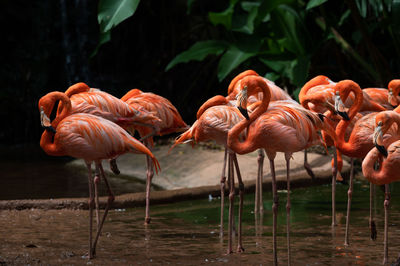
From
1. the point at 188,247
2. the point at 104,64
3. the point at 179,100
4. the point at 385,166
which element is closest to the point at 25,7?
the point at 104,64

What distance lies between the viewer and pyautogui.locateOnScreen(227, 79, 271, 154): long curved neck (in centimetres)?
399

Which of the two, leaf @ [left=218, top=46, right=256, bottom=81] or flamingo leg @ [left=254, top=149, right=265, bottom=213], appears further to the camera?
leaf @ [left=218, top=46, right=256, bottom=81]

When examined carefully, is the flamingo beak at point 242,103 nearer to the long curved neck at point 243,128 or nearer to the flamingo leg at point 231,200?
the long curved neck at point 243,128

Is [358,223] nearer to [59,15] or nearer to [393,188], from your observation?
[393,188]

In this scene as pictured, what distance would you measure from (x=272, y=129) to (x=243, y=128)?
7.3 inches

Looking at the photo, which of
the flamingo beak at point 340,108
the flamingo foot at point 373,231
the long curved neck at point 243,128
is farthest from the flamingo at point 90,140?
the flamingo foot at point 373,231

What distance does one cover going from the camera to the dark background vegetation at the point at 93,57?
10.5m

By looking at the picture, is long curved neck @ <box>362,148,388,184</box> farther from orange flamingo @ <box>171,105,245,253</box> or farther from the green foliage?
the green foliage

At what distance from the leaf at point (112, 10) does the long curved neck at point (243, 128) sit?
9.01 feet

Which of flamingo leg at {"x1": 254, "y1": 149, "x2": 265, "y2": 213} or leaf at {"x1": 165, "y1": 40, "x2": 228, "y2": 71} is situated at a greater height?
leaf at {"x1": 165, "y1": 40, "x2": 228, "y2": 71}

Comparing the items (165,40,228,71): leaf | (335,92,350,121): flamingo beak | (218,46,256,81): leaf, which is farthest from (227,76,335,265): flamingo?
(165,40,228,71): leaf

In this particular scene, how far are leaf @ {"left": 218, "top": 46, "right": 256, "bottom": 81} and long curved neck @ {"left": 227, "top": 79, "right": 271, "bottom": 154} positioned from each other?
4.11 meters

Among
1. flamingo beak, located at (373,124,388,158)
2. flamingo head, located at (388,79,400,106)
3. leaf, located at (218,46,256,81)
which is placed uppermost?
leaf, located at (218,46,256,81)

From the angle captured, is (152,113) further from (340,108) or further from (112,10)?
(340,108)
